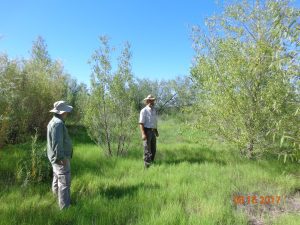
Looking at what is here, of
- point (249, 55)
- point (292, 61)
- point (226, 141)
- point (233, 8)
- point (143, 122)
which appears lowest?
point (226, 141)

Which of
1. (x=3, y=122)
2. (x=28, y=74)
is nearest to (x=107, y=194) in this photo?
(x=3, y=122)

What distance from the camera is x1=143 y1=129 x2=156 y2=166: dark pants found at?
816 cm

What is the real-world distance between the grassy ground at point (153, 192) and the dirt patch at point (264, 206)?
0.02m

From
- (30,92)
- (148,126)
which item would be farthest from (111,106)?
(30,92)

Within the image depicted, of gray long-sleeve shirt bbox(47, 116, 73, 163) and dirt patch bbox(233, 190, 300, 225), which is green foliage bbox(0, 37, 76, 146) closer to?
gray long-sleeve shirt bbox(47, 116, 73, 163)

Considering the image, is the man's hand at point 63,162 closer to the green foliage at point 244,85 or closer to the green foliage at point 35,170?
the green foliage at point 35,170

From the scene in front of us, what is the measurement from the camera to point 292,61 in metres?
3.89

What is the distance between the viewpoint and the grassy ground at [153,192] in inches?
176

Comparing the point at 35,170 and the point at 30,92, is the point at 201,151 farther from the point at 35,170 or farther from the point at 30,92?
the point at 30,92

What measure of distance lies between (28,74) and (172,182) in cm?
950

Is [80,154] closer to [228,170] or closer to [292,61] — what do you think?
[228,170]

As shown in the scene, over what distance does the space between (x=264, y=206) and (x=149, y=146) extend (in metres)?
3.75

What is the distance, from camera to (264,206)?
5.34 metres

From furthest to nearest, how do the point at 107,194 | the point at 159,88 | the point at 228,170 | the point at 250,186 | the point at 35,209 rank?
1. the point at 159,88
2. the point at 228,170
3. the point at 250,186
4. the point at 107,194
5. the point at 35,209
